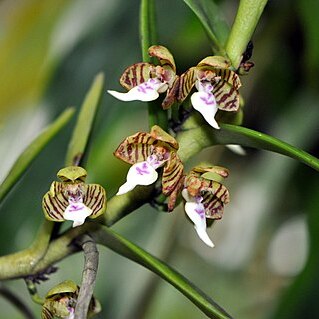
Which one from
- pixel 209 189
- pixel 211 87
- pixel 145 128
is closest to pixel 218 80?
pixel 211 87

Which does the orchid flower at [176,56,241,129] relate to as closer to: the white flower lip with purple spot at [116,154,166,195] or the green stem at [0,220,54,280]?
the white flower lip with purple spot at [116,154,166,195]

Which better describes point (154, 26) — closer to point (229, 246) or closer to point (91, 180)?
point (91, 180)

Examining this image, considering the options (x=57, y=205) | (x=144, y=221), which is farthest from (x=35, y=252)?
(x=144, y=221)

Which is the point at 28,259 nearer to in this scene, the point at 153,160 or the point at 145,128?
the point at 153,160

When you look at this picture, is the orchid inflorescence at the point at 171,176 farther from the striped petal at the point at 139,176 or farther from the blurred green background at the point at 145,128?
the blurred green background at the point at 145,128

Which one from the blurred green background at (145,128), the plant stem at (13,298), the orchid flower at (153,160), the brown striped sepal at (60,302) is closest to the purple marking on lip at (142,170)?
the orchid flower at (153,160)

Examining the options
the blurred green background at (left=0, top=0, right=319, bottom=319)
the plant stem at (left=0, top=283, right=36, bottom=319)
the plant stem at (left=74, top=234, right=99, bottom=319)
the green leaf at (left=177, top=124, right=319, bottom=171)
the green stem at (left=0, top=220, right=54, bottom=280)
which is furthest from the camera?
the blurred green background at (left=0, top=0, right=319, bottom=319)


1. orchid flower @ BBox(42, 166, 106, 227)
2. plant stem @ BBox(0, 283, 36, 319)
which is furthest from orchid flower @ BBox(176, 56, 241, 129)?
plant stem @ BBox(0, 283, 36, 319)
